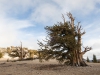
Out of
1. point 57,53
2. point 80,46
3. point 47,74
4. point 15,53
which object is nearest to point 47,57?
point 57,53

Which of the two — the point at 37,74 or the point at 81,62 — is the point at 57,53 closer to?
the point at 81,62

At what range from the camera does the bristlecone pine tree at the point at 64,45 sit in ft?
75.0

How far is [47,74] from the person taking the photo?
15.5 meters

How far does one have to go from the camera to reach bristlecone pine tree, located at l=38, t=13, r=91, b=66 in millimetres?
22875

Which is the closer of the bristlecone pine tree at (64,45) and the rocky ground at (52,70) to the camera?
the rocky ground at (52,70)

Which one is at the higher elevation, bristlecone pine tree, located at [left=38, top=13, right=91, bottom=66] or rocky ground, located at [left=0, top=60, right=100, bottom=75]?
bristlecone pine tree, located at [left=38, top=13, right=91, bottom=66]

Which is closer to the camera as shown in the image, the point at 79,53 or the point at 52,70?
the point at 52,70

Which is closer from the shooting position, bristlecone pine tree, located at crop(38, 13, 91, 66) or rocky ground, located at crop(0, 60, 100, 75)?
rocky ground, located at crop(0, 60, 100, 75)

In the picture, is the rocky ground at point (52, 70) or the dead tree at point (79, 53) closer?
the rocky ground at point (52, 70)

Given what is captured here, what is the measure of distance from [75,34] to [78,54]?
289 centimetres

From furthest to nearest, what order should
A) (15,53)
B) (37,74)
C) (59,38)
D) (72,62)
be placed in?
(15,53) → (72,62) → (59,38) → (37,74)

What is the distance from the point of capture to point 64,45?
2306 centimetres

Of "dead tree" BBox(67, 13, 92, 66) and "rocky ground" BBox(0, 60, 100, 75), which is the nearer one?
"rocky ground" BBox(0, 60, 100, 75)

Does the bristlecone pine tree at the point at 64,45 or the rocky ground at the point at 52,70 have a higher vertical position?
the bristlecone pine tree at the point at 64,45
